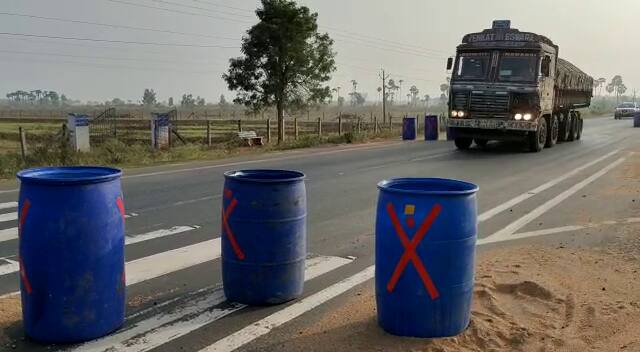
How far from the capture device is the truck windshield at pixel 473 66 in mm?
18438

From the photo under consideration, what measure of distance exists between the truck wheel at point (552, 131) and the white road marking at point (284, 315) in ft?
55.4

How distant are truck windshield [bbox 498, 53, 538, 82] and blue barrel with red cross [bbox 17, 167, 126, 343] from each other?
15834 millimetres

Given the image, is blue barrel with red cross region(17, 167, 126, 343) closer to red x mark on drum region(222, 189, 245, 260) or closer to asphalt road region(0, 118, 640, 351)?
asphalt road region(0, 118, 640, 351)

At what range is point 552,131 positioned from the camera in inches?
837

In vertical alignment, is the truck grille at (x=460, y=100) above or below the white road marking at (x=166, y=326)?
above

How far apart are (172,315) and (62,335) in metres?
0.84

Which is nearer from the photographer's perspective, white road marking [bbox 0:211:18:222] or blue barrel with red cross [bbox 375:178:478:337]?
blue barrel with red cross [bbox 375:178:478:337]

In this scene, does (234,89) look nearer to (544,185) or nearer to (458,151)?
(458,151)

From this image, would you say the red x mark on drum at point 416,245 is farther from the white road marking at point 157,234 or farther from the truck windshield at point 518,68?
the truck windshield at point 518,68

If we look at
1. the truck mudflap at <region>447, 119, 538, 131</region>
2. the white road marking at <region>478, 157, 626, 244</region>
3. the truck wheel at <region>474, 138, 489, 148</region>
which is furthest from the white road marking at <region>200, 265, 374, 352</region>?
the truck wheel at <region>474, 138, 489, 148</region>

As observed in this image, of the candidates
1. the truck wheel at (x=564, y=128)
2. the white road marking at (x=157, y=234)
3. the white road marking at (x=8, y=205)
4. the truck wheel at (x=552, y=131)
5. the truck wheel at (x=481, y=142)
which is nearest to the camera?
the white road marking at (x=157, y=234)

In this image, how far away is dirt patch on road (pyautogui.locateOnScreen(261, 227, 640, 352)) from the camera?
4105 mm

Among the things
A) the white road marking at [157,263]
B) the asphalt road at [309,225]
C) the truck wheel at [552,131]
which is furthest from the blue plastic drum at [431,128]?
the white road marking at [157,263]

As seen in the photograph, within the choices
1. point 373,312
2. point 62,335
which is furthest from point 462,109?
point 62,335
